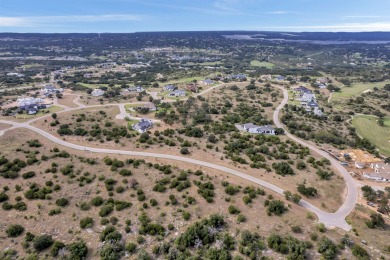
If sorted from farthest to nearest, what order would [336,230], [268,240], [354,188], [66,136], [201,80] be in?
[201,80] → [66,136] → [354,188] → [336,230] → [268,240]

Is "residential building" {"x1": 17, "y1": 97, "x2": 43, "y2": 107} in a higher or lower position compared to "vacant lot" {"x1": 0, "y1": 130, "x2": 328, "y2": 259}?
higher

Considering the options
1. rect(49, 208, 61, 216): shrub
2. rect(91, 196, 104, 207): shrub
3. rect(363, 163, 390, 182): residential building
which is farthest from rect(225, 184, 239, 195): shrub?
rect(363, 163, 390, 182): residential building

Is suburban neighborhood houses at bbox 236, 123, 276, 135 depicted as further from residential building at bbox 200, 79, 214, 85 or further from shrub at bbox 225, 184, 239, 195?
residential building at bbox 200, 79, 214, 85

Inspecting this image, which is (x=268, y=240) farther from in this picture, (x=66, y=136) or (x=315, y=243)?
(x=66, y=136)

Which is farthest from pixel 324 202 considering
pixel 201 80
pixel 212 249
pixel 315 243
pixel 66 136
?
pixel 201 80

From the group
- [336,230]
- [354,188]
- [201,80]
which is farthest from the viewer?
[201,80]
